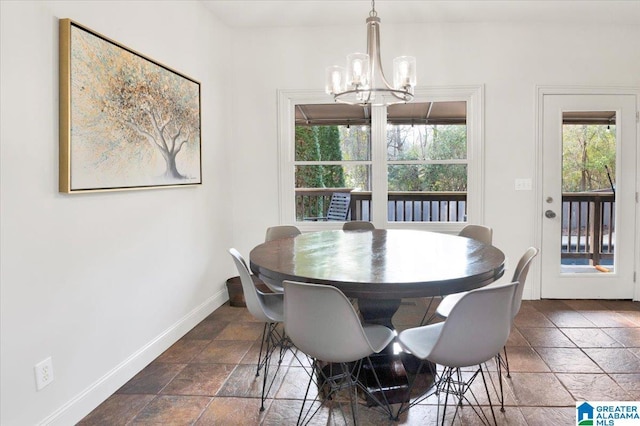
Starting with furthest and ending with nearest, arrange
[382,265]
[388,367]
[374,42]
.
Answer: [374,42], [388,367], [382,265]

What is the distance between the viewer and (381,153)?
13.8ft

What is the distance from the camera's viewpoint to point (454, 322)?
64.5 inches

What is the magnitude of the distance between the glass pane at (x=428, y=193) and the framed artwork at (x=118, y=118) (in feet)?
6.50

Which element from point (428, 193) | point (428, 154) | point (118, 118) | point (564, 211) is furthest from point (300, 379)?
point (564, 211)

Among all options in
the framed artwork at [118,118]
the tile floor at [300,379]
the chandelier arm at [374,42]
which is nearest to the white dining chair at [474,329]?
the tile floor at [300,379]

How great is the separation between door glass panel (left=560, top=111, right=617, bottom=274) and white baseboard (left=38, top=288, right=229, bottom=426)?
137 inches

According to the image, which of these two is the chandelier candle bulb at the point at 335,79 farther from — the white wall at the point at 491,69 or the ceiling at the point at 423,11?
the white wall at the point at 491,69

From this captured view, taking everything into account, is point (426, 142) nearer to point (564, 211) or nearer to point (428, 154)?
point (428, 154)

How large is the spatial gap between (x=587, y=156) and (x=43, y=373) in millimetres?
4495

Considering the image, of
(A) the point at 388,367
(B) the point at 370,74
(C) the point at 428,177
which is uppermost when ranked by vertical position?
(B) the point at 370,74

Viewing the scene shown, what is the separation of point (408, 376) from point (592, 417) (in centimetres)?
90

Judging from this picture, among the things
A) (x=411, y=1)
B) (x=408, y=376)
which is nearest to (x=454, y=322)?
(x=408, y=376)

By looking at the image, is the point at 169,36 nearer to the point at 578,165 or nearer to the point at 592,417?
the point at 592,417

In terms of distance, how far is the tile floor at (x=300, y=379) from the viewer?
6.97 feet
